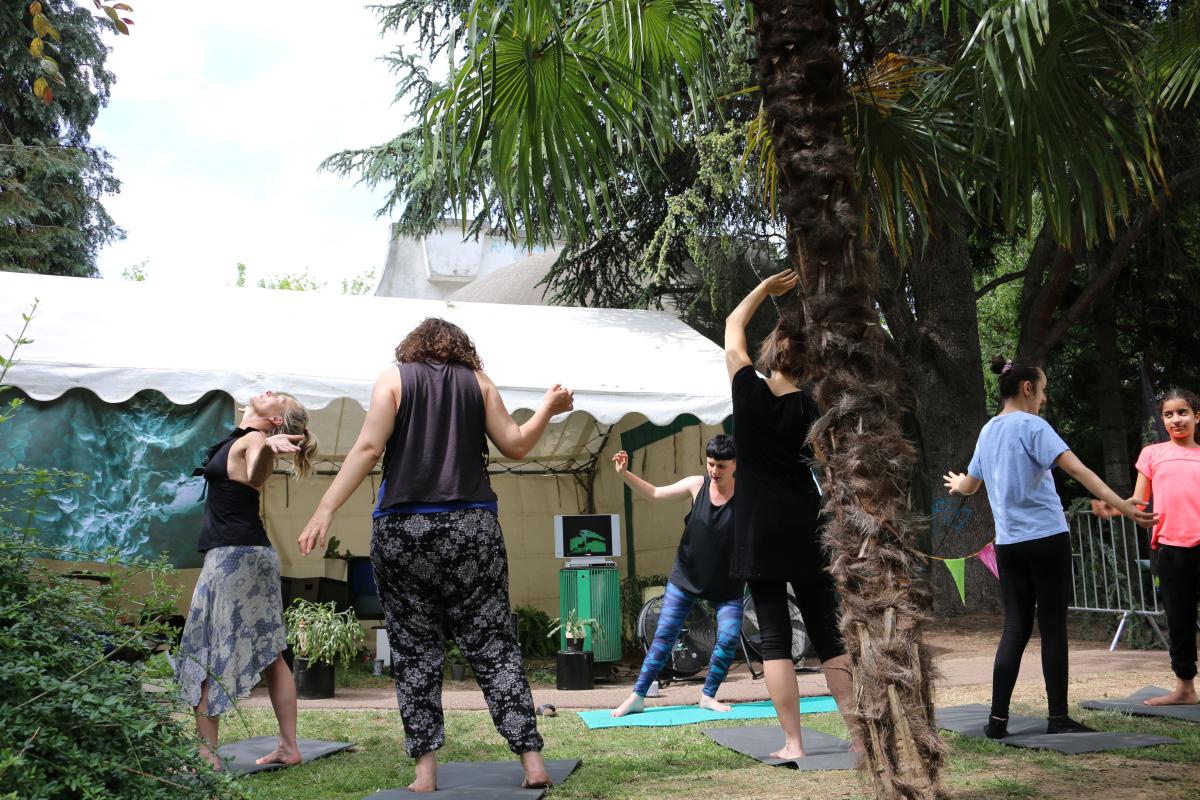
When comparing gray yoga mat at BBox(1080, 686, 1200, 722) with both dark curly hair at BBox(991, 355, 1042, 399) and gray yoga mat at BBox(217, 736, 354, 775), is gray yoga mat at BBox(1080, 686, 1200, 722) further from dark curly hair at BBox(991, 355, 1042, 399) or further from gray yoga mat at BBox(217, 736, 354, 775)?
gray yoga mat at BBox(217, 736, 354, 775)

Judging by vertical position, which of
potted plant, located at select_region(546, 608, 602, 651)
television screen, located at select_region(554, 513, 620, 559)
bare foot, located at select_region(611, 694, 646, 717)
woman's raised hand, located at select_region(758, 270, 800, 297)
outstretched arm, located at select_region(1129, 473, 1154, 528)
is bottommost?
bare foot, located at select_region(611, 694, 646, 717)

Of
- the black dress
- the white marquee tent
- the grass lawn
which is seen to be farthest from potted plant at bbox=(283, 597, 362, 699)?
the black dress

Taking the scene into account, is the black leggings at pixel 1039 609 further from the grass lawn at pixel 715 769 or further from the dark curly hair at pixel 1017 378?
the dark curly hair at pixel 1017 378

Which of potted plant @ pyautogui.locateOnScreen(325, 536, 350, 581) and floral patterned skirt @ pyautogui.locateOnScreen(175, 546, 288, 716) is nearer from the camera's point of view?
floral patterned skirt @ pyautogui.locateOnScreen(175, 546, 288, 716)

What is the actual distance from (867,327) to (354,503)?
9.71 meters

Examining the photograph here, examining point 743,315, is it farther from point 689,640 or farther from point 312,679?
point 312,679

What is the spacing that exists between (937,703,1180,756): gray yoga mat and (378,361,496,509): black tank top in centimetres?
262

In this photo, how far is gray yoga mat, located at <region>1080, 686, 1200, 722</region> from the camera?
5.22 meters

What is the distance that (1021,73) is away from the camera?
3.87 metres

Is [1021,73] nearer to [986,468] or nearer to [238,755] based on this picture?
[986,468]

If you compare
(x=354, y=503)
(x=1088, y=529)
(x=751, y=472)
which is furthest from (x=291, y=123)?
(x=751, y=472)

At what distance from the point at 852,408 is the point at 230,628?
2865mm

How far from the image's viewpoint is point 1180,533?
559 centimetres

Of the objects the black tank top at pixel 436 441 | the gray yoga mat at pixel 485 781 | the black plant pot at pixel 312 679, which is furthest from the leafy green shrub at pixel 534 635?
the black tank top at pixel 436 441
